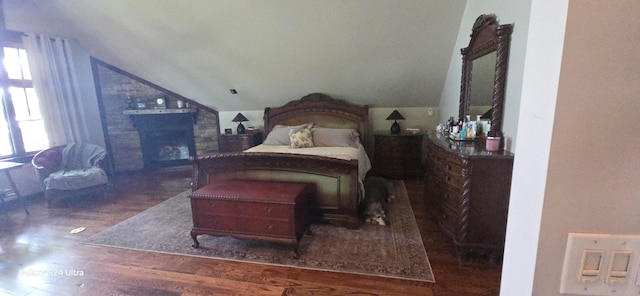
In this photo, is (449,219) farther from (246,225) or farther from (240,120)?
(240,120)

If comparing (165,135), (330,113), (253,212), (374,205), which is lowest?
(374,205)

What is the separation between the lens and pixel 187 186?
4.37 m

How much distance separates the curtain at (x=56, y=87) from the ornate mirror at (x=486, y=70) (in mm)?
5689

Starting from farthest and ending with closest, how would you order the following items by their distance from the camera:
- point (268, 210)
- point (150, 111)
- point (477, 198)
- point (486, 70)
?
point (150, 111)
point (486, 70)
point (268, 210)
point (477, 198)

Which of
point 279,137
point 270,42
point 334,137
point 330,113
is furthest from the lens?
point 330,113

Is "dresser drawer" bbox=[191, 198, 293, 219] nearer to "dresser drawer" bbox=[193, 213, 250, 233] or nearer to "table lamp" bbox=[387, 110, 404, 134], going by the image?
"dresser drawer" bbox=[193, 213, 250, 233]

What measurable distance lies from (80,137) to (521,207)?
588 cm

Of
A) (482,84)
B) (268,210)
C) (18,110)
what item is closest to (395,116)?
(482,84)

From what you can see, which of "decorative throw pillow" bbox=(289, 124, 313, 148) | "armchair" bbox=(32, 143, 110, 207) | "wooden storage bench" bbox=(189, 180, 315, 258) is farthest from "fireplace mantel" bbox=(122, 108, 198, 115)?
"wooden storage bench" bbox=(189, 180, 315, 258)

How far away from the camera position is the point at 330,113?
4.56m

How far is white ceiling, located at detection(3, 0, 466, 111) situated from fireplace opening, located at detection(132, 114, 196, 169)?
0.83 m

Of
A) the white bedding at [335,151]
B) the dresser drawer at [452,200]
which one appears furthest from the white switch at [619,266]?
the white bedding at [335,151]

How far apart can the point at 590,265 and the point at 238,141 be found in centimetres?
474

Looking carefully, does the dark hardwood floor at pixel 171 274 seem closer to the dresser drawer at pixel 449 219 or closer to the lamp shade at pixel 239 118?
the dresser drawer at pixel 449 219
